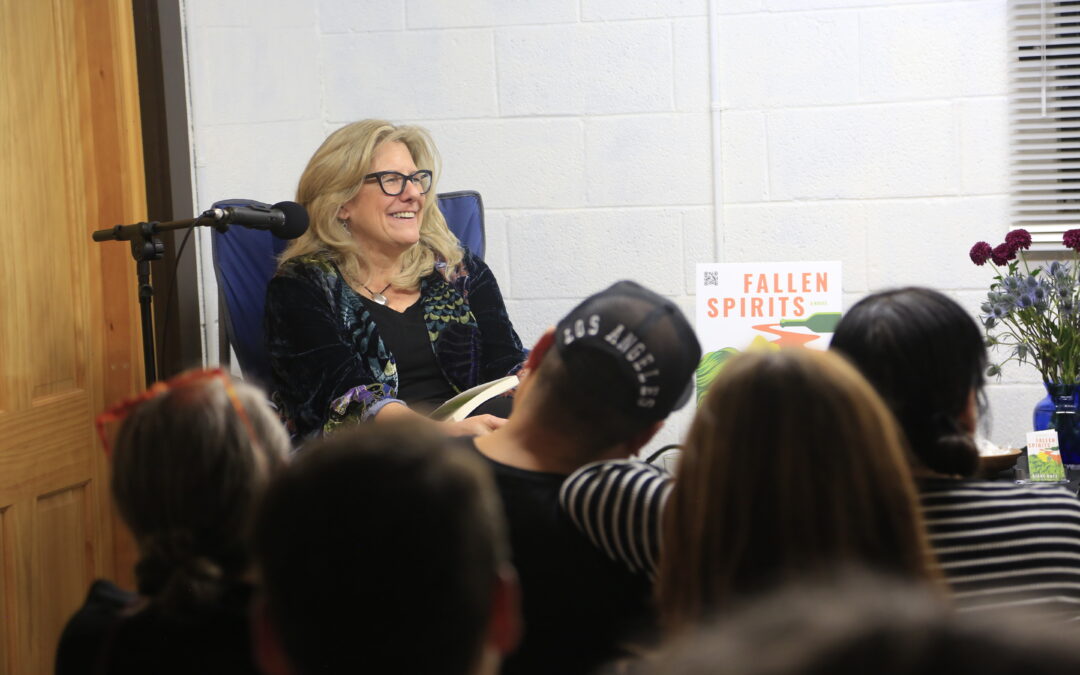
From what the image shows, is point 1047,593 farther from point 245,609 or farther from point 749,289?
point 749,289

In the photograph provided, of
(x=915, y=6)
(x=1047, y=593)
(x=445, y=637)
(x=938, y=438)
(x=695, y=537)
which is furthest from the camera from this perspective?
(x=915, y=6)

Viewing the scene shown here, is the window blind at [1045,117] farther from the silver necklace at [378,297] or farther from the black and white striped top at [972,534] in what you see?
the black and white striped top at [972,534]

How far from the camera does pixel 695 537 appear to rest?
0.97 m

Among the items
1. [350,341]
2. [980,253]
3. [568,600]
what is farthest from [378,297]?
[568,600]

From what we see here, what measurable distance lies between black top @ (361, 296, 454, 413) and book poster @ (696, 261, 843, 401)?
62cm

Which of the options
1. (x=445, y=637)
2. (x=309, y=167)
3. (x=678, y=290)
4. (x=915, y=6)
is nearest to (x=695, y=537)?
(x=445, y=637)

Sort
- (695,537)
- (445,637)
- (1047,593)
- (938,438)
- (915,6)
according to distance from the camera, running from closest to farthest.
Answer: (445,637) < (695,537) < (1047,593) < (938,438) < (915,6)

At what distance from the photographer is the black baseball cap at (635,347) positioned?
1.28 meters

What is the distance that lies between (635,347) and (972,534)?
0.41 meters

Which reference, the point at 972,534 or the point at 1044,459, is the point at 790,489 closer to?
Result: the point at 972,534

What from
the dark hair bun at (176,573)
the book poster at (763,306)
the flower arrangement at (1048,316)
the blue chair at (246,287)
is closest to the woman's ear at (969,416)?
the dark hair bun at (176,573)

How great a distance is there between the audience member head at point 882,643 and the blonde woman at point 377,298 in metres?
2.11

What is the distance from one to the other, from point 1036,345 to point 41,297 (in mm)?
2069

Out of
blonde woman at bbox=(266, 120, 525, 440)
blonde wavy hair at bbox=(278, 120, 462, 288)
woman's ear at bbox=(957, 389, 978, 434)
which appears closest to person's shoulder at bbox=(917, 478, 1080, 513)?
woman's ear at bbox=(957, 389, 978, 434)
